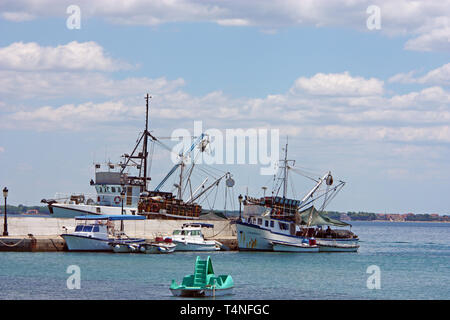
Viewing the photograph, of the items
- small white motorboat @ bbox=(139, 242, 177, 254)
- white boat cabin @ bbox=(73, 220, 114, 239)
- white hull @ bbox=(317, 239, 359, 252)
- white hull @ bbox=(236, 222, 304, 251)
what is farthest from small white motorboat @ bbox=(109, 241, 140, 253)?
white hull @ bbox=(317, 239, 359, 252)

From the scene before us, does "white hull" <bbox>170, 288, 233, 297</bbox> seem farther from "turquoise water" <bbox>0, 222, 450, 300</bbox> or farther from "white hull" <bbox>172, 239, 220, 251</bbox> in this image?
"white hull" <bbox>172, 239, 220, 251</bbox>

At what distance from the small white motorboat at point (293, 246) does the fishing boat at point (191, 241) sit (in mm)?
5466

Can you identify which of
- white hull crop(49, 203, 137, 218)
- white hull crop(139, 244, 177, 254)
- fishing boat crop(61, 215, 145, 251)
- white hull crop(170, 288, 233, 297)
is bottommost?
white hull crop(139, 244, 177, 254)

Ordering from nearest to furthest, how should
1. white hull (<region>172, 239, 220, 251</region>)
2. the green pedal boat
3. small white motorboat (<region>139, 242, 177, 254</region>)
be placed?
the green pedal boat
small white motorboat (<region>139, 242, 177, 254</region>)
white hull (<region>172, 239, 220, 251</region>)

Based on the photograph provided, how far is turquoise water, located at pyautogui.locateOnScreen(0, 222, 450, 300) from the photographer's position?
4000 cm

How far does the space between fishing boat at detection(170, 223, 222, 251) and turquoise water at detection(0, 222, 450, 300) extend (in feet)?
4.29

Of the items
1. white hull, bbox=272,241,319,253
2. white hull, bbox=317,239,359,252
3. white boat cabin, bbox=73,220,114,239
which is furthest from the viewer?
white hull, bbox=317,239,359,252

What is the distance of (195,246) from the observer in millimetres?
66938

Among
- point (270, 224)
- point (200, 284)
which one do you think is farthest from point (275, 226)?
point (200, 284)

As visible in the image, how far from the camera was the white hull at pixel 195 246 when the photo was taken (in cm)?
6619

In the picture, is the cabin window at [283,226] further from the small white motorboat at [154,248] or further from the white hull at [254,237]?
the small white motorboat at [154,248]

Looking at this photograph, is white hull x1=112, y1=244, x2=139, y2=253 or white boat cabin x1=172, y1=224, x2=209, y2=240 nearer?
white hull x1=112, y1=244, x2=139, y2=253

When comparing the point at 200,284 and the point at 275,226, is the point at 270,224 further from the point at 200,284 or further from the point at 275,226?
the point at 200,284
